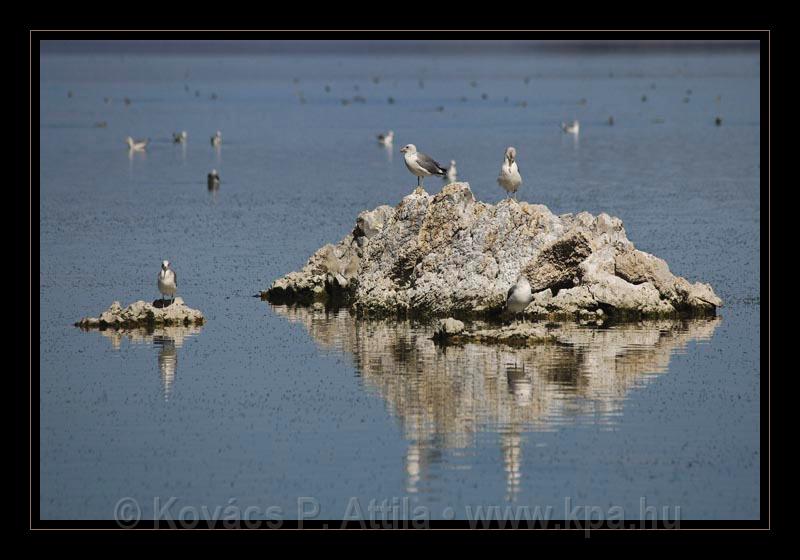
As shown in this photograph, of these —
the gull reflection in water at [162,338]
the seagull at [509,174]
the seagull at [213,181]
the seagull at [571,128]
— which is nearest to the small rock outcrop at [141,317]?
the gull reflection in water at [162,338]

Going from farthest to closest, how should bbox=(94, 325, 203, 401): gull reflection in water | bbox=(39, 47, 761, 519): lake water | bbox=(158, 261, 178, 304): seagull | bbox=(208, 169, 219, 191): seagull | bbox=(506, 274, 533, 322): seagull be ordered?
bbox=(208, 169, 219, 191): seagull < bbox=(158, 261, 178, 304): seagull < bbox=(506, 274, 533, 322): seagull < bbox=(94, 325, 203, 401): gull reflection in water < bbox=(39, 47, 761, 519): lake water

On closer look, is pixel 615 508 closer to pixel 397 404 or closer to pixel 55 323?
pixel 397 404

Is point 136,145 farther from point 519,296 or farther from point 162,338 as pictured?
point 519,296

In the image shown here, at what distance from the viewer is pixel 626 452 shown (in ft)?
60.9

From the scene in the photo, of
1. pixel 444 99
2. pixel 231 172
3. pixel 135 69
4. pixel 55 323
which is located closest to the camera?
pixel 55 323

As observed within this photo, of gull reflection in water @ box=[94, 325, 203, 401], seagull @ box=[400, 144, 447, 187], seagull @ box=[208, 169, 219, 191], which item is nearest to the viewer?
gull reflection in water @ box=[94, 325, 203, 401]

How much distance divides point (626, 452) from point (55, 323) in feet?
35.7

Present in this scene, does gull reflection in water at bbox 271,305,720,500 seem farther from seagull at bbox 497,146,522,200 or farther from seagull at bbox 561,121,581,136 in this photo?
seagull at bbox 561,121,581,136

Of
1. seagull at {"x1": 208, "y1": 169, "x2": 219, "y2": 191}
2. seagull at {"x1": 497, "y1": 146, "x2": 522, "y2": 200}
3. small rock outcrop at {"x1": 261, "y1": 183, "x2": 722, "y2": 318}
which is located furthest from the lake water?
seagull at {"x1": 497, "y1": 146, "x2": 522, "y2": 200}

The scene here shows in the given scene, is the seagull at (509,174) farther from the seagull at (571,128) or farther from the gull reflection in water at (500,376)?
the seagull at (571,128)

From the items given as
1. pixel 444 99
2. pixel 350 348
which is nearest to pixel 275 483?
pixel 350 348

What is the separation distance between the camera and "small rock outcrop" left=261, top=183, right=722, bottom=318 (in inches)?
1016

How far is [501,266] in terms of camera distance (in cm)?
2606

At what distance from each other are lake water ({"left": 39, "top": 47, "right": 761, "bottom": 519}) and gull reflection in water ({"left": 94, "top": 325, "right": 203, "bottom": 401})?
8cm
